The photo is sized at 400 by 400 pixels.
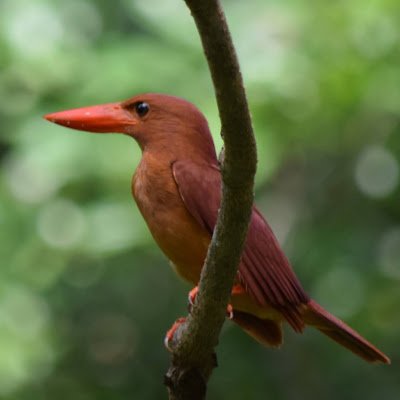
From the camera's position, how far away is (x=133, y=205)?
5.48 metres

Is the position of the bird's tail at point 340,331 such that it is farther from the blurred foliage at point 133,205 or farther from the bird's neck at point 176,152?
the blurred foliage at point 133,205

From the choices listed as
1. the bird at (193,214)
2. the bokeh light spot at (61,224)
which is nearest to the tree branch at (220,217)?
the bird at (193,214)

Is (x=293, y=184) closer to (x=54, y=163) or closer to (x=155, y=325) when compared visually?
(x=155, y=325)

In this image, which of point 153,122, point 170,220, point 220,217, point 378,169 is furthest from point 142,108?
point 378,169

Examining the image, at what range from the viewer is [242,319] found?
4082 millimetres

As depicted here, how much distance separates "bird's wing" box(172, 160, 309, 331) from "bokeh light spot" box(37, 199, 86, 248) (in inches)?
71.2

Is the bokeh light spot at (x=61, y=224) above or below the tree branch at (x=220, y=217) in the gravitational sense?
below

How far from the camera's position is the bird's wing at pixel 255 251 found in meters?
3.65

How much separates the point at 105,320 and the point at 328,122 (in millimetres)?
1696

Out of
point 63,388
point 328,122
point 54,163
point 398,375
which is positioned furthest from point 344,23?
point 63,388

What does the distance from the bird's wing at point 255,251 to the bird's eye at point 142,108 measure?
1.01ft

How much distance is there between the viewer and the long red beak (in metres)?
4.02

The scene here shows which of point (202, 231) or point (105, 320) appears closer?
point (202, 231)

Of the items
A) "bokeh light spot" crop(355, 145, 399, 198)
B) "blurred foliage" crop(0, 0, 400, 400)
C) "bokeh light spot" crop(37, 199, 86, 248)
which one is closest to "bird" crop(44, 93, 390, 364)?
"blurred foliage" crop(0, 0, 400, 400)
